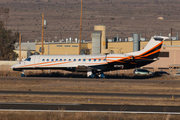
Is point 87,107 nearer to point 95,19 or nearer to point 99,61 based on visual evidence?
point 99,61

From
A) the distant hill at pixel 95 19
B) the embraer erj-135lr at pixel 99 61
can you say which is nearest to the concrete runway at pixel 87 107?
the embraer erj-135lr at pixel 99 61

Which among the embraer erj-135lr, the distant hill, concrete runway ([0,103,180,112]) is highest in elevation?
the distant hill

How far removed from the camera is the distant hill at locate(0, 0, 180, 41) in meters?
144

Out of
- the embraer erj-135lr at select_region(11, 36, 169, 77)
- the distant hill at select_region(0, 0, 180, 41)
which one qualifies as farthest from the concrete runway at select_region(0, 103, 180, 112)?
the distant hill at select_region(0, 0, 180, 41)

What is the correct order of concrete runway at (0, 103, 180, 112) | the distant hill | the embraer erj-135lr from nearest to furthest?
concrete runway at (0, 103, 180, 112)
the embraer erj-135lr
the distant hill

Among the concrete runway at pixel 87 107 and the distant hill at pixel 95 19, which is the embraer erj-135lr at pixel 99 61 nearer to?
the concrete runway at pixel 87 107

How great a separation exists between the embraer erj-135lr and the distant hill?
85857mm

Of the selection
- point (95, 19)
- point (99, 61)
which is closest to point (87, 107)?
point (99, 61)

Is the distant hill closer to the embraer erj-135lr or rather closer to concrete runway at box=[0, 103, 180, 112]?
the embraer erj-135lr

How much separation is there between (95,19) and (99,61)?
125m

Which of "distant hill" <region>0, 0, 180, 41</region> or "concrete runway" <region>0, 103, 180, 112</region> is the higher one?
"distant hill" <region>0, 0, 180, 41</region>

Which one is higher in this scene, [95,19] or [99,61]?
[95,19]

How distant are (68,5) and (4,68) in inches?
5885

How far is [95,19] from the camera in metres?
163
